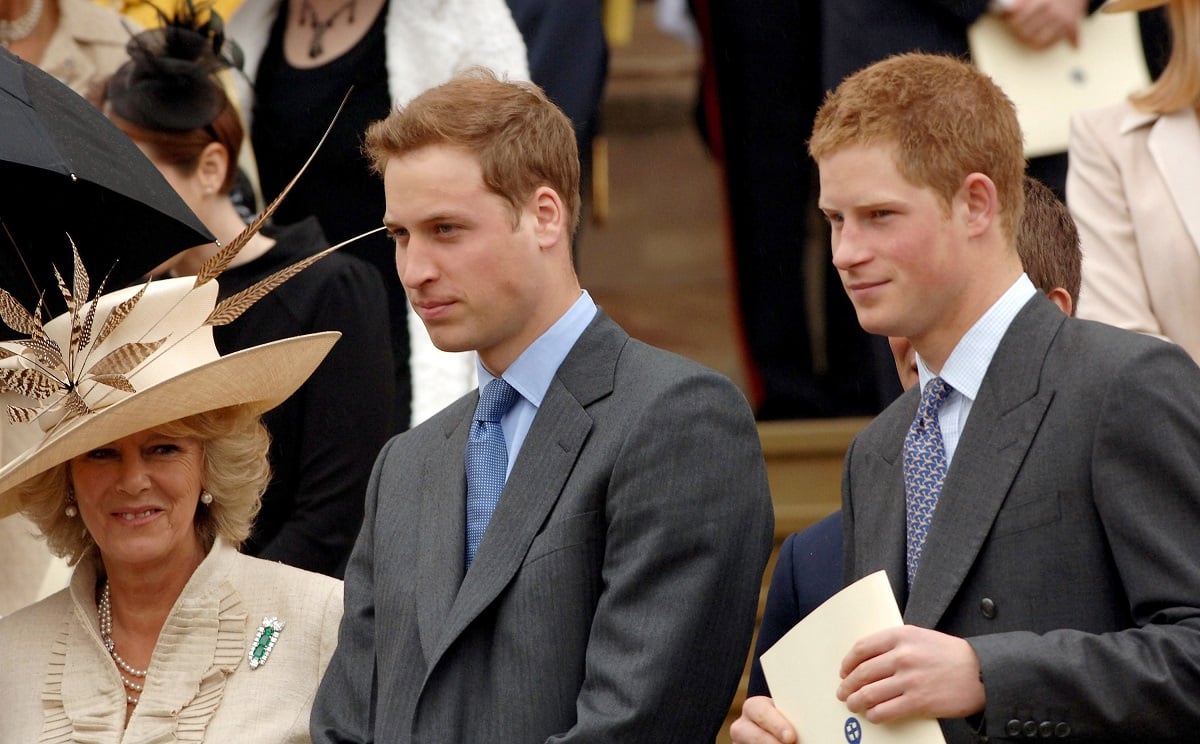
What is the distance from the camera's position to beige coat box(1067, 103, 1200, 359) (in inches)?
163

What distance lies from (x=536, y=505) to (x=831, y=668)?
2.02 ft

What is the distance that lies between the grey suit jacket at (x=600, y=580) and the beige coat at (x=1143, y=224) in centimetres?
140

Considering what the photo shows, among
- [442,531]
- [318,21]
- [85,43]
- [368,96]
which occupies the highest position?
[85,43]

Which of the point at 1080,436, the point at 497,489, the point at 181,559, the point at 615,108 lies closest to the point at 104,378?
the point at 181,559

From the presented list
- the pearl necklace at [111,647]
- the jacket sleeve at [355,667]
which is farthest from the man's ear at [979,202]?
the pearl necklace at [111,647]

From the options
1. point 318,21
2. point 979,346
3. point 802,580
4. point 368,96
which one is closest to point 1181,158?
point 802,580

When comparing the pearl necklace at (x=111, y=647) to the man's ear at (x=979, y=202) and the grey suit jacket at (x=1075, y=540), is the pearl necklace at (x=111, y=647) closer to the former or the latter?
the grey suit jacket at (x=1075, y=540)

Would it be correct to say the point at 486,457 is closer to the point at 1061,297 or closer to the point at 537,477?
the point at 537,477

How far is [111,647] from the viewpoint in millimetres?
3727

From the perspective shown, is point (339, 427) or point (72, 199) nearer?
point (72, 199)

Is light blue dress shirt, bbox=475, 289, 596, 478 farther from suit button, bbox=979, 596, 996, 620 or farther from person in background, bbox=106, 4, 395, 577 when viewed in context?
person in background, bbox=106, 4, 395, 577

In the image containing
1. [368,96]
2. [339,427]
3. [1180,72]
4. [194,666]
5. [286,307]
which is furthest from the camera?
[368,96]

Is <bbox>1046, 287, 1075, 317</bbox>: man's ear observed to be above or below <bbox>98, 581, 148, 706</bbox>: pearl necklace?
above

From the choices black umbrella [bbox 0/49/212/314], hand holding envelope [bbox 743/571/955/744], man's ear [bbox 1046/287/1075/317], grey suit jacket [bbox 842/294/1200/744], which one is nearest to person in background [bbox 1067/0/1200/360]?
man's ear [bbox 1046/287/1075/317]
